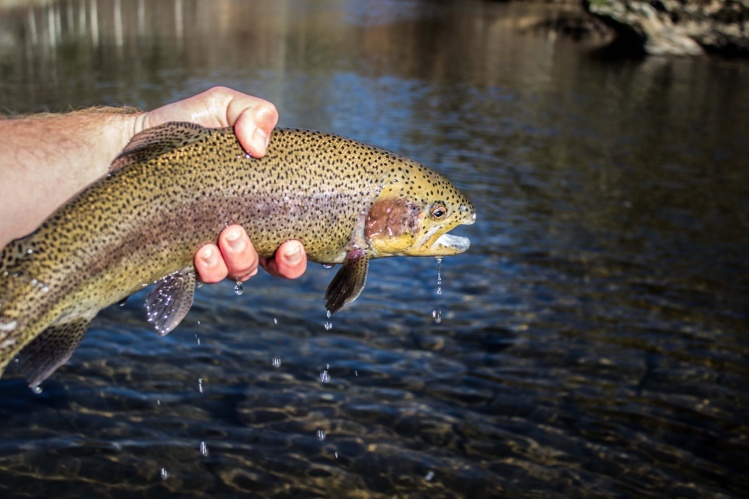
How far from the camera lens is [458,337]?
8875 millimetres

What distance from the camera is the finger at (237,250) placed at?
425cm

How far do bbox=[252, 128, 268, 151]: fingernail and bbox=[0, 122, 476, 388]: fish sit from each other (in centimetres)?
7

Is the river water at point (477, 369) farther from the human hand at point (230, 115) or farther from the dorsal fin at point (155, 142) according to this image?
the dorsal fin at point (155, 142)

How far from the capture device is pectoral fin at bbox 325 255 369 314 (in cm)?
436

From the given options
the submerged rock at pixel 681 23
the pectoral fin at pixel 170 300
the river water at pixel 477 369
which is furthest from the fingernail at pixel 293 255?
the submerged rock at pixel 681 23

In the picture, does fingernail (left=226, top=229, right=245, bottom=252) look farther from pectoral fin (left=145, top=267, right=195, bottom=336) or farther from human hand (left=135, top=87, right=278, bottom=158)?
human hand (left=135, top=87, right=278, bottom=158)

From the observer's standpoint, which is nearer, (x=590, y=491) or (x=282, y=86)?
(x=590, y=491)

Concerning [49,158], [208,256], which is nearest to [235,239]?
[208,256]

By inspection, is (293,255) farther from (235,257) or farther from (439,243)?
(439,243)

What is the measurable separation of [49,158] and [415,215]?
2.11 meters

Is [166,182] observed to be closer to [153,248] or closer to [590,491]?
[153,248]

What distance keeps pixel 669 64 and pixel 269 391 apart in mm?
34276

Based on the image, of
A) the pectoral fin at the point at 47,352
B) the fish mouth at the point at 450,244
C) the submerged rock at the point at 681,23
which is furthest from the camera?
the submerged rock at the point at 681,23

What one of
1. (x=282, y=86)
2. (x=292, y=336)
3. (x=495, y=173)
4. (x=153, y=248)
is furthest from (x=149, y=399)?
(x=282, y=86)
